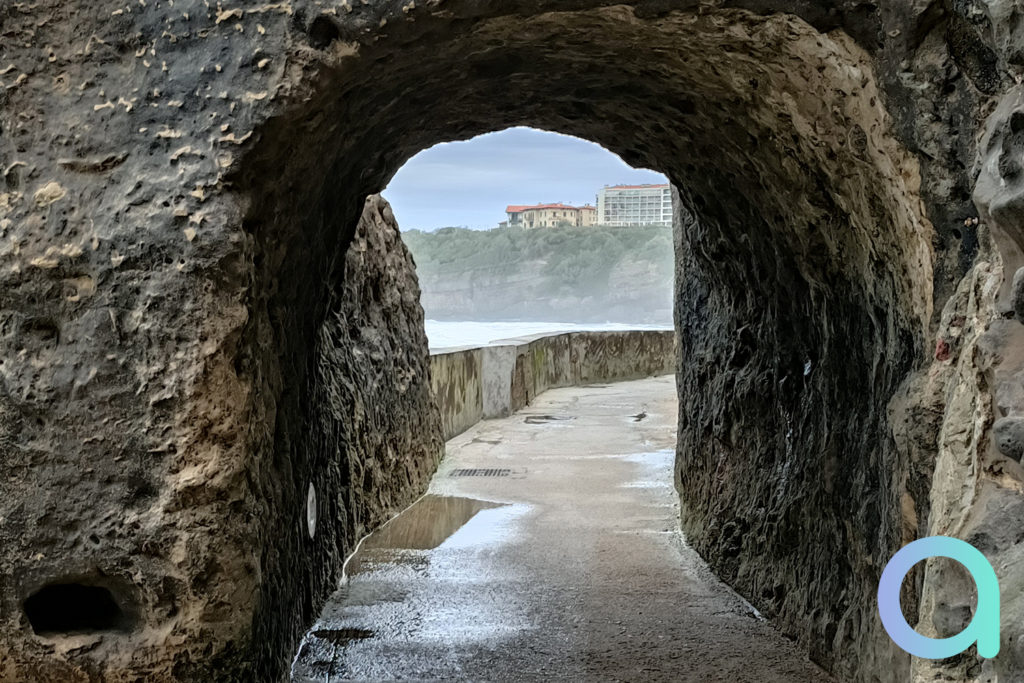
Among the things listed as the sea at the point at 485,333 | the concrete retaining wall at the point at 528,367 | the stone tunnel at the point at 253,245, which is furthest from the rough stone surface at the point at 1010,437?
the sea at the point at 485,333

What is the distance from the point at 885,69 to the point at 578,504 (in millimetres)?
4144

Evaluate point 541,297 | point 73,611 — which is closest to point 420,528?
point 73,611

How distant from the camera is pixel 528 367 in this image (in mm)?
12609

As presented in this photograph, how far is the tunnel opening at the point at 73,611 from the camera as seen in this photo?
2.42m

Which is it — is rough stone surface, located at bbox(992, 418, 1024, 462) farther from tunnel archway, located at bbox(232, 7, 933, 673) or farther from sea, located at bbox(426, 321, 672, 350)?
sea, located at bbox(426, 321, 672, 350)

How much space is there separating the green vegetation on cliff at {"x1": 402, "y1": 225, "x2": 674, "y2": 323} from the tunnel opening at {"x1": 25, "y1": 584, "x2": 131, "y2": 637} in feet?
151

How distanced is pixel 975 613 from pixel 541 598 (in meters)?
2.70

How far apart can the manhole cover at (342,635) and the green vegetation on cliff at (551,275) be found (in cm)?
4491

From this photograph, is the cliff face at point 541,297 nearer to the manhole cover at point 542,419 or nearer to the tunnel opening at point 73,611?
the manhole cover at point 542,419

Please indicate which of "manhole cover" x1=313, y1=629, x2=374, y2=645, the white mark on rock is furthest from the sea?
"manhole cover" x1=313, y1=629, x2=374, y2=645

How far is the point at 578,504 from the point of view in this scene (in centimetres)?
609

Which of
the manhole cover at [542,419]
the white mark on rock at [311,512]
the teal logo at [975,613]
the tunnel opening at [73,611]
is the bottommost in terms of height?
the manhole cover at [542,419]

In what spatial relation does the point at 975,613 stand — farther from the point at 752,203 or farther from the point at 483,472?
the point at 483,472

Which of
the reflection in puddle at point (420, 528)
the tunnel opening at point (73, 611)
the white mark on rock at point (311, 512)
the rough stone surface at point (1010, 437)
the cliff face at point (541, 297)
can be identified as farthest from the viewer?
the cliff face at point (541, 297)
